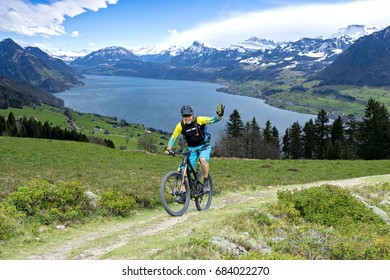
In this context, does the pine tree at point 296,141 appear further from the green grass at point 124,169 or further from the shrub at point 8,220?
the shrub at point 8,220

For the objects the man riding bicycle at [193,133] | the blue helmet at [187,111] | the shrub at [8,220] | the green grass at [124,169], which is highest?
the blue helmet at [187,111]

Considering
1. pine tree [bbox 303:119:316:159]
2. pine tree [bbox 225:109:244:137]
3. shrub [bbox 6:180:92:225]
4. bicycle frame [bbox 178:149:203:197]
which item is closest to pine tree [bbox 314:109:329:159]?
pine tree [bbox 303:119:316:159]

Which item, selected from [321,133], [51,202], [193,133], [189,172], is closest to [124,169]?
[51,202]

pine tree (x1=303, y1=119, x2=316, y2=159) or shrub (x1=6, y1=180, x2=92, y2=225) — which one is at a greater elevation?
shrub (x1=6, y1=180, x2=92, y2=225)

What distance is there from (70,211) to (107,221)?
147 centimetres

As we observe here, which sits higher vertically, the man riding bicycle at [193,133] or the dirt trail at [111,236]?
the man riding bicycle at [193,133]

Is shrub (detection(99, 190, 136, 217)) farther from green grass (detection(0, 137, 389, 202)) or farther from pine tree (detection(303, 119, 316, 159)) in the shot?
pine tree (detection(303, 119, 316, 159))

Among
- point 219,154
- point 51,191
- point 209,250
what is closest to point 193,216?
point 209,250

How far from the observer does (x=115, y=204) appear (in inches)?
543

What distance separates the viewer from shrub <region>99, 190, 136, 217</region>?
1374 centimetres

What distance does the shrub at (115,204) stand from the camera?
13.7m

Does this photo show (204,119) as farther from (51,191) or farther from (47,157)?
(47,157)

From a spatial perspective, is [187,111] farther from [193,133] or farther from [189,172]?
[189,172]

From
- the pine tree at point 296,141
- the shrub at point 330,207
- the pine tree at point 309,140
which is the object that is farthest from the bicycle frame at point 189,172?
the pine tree at point 296,141
